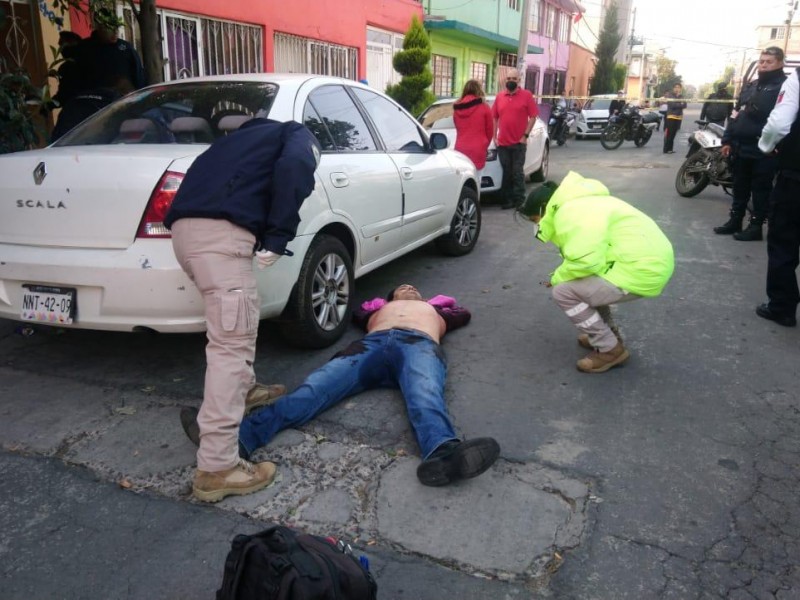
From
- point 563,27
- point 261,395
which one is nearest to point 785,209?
point 261,395

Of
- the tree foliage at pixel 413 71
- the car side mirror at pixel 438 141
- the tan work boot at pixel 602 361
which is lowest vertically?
the tan work boot at pixel 602 361

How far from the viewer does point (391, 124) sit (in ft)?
17.5

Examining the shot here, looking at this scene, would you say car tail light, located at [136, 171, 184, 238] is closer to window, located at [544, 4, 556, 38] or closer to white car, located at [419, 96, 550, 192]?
white car, located at [419, 96, 550, 192]

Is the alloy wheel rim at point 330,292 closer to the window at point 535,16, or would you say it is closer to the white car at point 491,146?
the white car at point 491,146

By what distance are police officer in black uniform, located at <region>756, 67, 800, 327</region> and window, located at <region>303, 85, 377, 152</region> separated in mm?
2735

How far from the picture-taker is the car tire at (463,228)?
257 inches

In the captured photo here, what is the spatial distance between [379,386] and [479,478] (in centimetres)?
98

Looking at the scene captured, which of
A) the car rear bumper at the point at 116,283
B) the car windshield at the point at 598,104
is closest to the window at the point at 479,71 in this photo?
the car windshield at the point at 598,104

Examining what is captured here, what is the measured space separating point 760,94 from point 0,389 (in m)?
6.80

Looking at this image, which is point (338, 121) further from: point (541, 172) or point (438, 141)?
point (541, 172)

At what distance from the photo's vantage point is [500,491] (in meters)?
2.83

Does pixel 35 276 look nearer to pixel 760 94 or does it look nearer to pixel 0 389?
pixel 0 389

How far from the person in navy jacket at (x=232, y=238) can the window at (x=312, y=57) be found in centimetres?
1042

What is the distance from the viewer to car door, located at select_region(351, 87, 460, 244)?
5.11m
